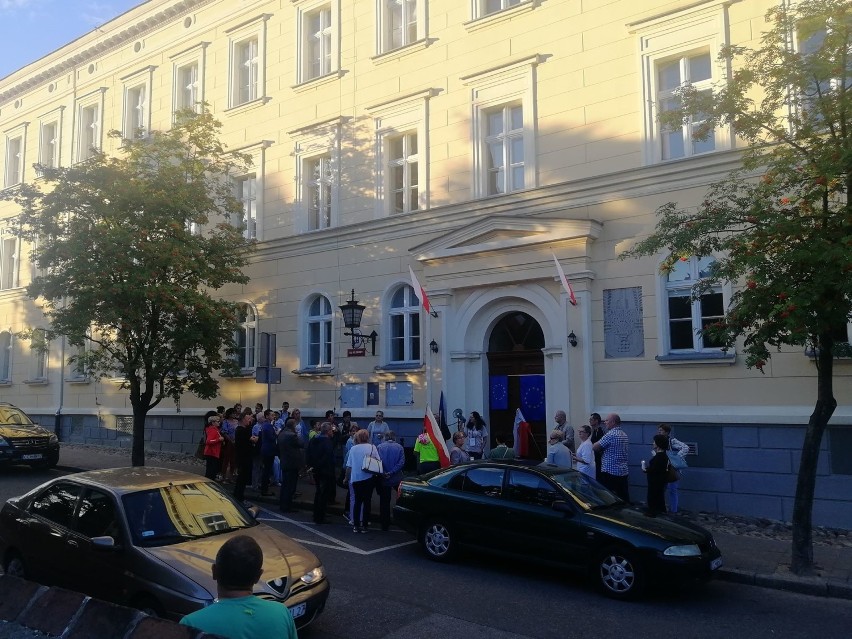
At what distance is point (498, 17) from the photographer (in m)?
16.5

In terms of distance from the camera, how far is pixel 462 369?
1642 cm

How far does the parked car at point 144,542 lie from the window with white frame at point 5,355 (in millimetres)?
24699

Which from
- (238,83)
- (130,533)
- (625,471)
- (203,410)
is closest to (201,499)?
(130,533)

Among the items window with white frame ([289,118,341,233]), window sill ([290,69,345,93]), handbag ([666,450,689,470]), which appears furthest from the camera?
window sill ([290,69,345,93])

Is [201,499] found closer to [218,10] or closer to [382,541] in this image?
[382,541]

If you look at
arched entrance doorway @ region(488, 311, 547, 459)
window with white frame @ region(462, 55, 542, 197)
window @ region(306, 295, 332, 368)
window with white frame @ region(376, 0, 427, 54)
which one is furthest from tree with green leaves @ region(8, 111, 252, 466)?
window with white frame @ region(462, 55, 542, 197)

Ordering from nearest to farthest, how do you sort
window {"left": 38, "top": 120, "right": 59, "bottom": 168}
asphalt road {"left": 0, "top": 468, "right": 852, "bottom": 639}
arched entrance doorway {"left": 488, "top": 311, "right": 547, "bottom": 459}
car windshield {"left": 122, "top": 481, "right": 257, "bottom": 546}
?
car windshield {"left": 122, "top": 481, "right": 257, "bottom": 546} < asphalt road {"left": 0, "top": 468, "right": 852, "bottom": 639} < arched entrance doorway {"left": 488, "top": 311, "right": 547, "bottom": 459} < window {"left": 38, "top": 120, "right": 59, "bottom": 168}

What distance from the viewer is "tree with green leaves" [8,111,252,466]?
53.4 ft

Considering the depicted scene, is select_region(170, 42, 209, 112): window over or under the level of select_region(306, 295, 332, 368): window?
over

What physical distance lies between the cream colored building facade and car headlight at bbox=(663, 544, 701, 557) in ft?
16.4

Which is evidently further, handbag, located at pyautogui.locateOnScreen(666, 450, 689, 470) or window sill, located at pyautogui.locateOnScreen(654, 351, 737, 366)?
window sill, located at pyautogui.locateOnScreen(654, 351, 737, 366)

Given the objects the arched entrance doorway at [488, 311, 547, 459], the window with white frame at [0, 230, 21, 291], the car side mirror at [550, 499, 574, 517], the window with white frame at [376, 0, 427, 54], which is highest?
the window with white frame at [376, 0, 427, 54]

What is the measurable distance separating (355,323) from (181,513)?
10.5 metres

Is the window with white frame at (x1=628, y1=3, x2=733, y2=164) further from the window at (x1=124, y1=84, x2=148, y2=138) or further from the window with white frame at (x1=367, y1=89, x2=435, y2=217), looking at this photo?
the window at (x1=124, y1=84, x2=148, y2=138)
